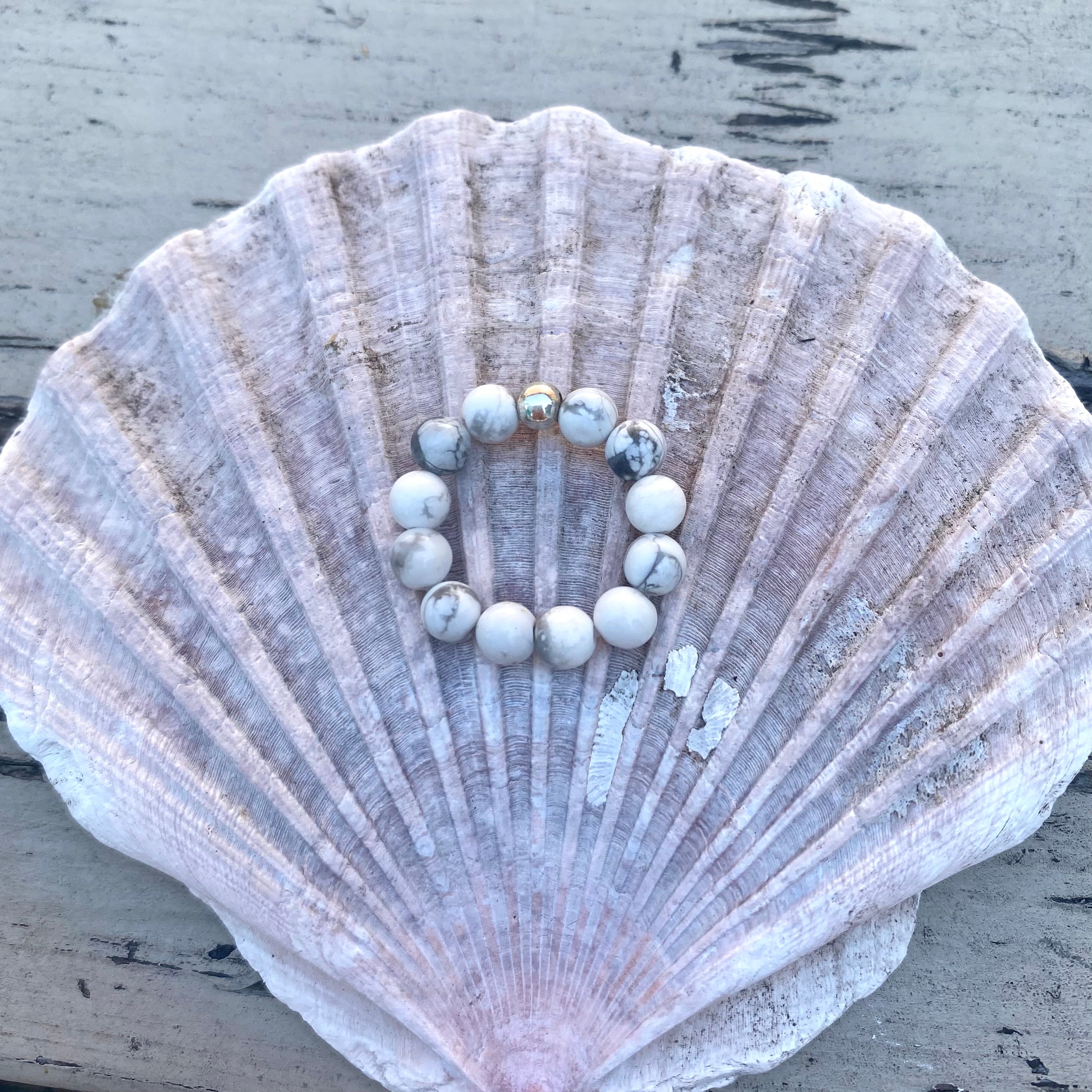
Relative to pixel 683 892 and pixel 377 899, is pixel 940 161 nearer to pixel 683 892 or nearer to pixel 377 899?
pixel 683 892

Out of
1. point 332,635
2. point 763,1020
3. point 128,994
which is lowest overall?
point 128,994

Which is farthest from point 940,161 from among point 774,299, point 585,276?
point 585,276

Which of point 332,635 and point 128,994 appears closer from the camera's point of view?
point 332,635

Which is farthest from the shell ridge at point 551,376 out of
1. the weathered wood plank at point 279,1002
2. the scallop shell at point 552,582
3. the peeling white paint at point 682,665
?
the weathered wood plank at point 279,1002

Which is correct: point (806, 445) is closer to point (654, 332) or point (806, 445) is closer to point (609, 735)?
point (654, 332)

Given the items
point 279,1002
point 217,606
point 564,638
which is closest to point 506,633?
point 564,638

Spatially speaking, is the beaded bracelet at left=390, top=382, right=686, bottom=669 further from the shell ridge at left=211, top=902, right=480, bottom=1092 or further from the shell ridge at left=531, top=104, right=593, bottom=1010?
the shell ridge at left=211, top=902, right=480, bottom=1092

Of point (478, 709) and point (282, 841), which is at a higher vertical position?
point (478, 709)
